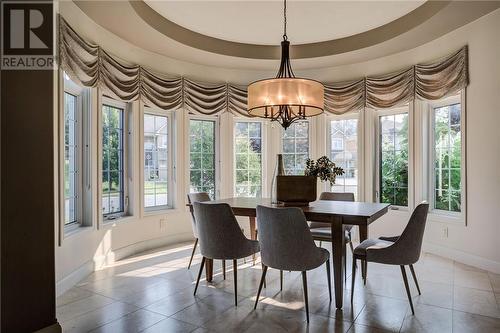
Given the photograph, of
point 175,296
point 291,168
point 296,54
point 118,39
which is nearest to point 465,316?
point 175,296

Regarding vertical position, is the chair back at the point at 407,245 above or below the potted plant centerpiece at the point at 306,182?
below

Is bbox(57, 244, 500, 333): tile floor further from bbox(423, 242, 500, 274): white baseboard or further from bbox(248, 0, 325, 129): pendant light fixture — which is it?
bbox(248, 0, 325, 129): pendant light fixture

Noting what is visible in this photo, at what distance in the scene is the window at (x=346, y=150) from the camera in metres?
4.91

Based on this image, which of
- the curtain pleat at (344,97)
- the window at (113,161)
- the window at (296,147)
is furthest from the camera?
the window at (296,147)

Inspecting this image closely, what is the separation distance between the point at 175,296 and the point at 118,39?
9.52 feet

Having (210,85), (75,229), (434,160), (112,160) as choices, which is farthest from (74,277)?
(434,160)

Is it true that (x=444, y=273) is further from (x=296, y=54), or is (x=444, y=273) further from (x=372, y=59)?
(x=296, y=54)

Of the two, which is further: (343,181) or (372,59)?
(343,181)

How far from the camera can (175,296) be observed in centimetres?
283

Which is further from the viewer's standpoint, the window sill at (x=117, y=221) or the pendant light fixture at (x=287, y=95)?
the window sill at (x=117, y=221)

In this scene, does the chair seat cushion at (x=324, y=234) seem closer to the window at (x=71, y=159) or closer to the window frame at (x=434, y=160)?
the window frame at (x=434, y=160)

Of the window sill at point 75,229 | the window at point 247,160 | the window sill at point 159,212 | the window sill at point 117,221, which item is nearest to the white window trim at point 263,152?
the window at point 247,160

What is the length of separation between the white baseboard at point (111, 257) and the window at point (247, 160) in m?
1.10

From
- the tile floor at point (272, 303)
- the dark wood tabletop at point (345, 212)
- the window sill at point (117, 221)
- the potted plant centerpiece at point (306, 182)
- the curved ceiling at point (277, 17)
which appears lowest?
the tile floor at point (272, 303)
